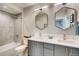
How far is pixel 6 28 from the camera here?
1.98 m

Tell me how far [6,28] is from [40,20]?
0.64m

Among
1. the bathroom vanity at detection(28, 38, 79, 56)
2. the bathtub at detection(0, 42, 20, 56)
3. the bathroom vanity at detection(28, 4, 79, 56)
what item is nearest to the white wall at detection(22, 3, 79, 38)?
the bathroom vanity at detection(28, 4, 79, 56)

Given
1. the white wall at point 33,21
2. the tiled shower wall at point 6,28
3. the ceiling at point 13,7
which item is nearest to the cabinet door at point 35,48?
the white wall at point 33,21

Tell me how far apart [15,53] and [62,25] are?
978 millimetres

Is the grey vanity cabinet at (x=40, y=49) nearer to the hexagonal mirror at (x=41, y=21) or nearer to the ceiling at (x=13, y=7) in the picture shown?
the hexagonal mirror at (x=41, y=21)

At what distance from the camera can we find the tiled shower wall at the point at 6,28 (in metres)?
1.94

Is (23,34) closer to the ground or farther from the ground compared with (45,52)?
farther from the ground

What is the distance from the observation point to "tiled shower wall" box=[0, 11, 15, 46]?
194 cm

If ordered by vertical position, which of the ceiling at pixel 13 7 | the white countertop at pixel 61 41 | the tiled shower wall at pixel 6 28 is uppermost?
the ceiling at pixel 13 7

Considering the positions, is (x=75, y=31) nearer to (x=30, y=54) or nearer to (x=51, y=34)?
(x=51, y=34)

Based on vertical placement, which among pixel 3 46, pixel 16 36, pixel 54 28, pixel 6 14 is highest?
pixel 6 14

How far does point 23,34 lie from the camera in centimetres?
198

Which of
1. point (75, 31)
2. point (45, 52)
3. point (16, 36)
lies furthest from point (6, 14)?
point (75, 31)

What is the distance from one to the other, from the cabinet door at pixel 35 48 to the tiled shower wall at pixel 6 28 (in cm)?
37
